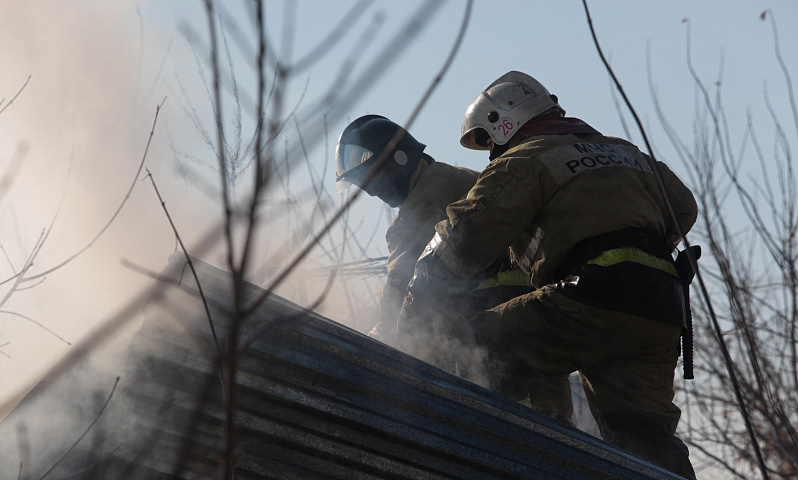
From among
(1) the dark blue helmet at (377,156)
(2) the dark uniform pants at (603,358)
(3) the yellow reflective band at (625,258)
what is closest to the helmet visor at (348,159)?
(1) the dark blue helmet at (377,156)

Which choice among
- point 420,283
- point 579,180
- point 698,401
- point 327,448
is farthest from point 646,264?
point 698,401

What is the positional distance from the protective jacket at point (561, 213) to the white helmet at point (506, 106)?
544 millimetres

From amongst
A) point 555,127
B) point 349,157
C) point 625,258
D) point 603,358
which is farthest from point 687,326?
point 349,157

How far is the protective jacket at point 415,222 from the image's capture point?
4.66 metres

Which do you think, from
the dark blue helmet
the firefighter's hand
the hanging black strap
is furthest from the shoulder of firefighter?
the dark blue helmet

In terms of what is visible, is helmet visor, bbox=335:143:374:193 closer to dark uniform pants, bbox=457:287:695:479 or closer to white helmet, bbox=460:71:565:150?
white helmet, bbox=460:71:565:150

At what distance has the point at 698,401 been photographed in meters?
7.93

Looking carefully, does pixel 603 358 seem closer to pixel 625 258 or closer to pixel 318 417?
pixel 625 258

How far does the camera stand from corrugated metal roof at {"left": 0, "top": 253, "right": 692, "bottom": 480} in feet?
6.24

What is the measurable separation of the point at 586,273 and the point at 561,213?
0.30 meters

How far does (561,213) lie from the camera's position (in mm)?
3164

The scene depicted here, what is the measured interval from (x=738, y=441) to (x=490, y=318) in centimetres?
581

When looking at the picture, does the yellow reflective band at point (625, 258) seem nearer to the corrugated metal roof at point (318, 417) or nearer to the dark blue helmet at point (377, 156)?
the corrugated metal roof at point (318, 417)

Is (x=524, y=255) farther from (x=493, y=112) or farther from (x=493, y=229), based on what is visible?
(x=493, y=112)
